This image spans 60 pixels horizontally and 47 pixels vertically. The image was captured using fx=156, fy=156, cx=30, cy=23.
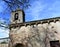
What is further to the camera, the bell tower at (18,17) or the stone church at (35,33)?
the bell tower at (18,17)

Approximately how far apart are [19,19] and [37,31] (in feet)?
7.03

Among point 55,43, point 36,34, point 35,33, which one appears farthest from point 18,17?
point 55,43

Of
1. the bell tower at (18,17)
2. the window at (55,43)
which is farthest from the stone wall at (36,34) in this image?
the bell tower at (18,17)

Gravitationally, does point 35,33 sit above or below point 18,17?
below

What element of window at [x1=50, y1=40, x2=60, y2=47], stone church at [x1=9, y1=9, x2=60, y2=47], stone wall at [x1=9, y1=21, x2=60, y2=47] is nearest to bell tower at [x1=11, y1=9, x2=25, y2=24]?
stone church at [x1=9, y1=9, x2=60, y2=47]

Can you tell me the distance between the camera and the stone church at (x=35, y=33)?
449 inches

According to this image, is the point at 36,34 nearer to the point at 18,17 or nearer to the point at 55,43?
the point at 55,43

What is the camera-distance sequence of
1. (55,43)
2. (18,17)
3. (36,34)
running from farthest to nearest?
(18,17) < (36,34) < (55,43)

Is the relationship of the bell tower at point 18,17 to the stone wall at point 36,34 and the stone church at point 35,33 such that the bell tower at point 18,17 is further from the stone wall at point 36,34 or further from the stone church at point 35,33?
the stone wall at point 36,34

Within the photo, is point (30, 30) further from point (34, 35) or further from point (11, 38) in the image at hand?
point (11, 38)

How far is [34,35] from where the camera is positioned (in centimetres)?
1201

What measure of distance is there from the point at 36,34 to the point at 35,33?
12 cm

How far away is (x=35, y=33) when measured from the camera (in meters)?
12.0

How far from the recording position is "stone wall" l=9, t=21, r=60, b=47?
11445 millimetres
